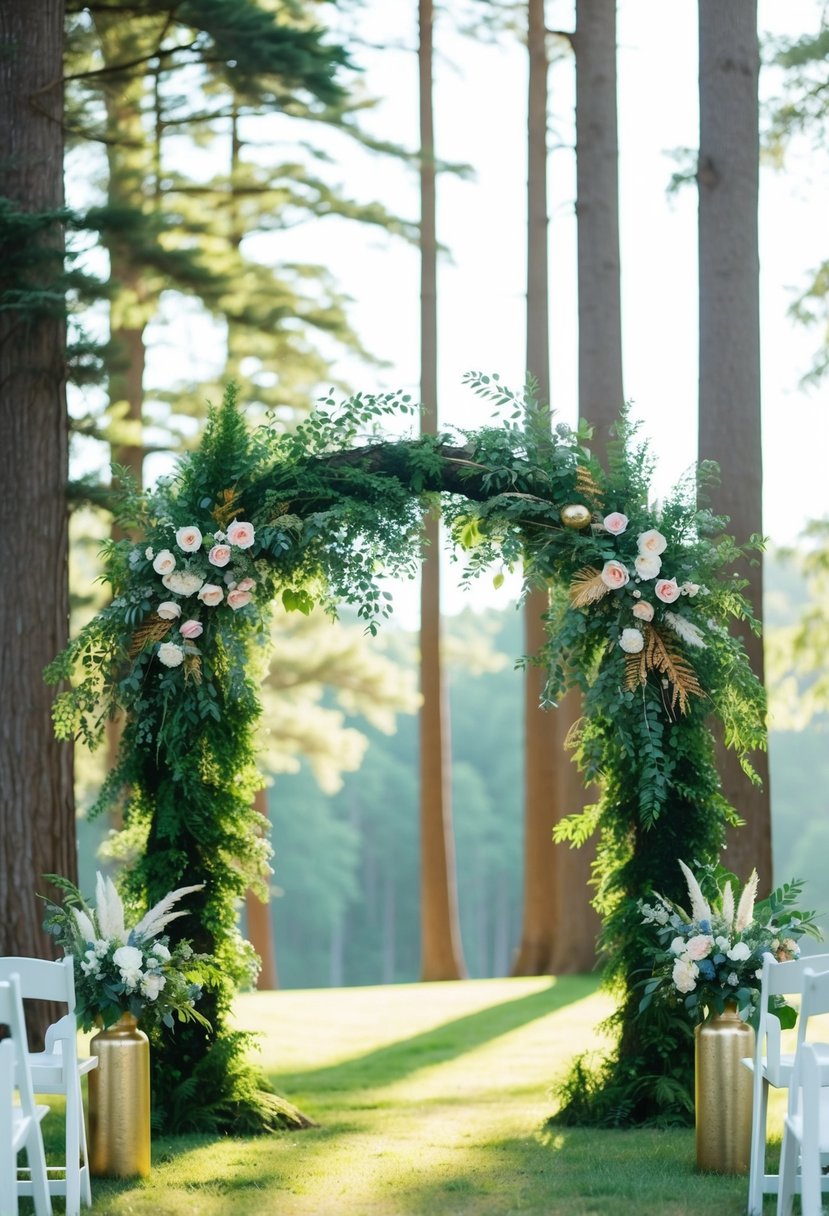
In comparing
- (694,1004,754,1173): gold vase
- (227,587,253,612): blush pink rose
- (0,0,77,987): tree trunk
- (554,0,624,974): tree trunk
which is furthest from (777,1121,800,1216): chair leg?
(554,0,624,974): tree trunk

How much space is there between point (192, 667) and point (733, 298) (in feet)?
15.5

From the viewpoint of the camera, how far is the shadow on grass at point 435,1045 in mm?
9695

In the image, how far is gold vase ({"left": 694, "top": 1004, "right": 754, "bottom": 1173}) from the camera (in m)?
6.02

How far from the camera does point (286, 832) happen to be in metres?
43.0

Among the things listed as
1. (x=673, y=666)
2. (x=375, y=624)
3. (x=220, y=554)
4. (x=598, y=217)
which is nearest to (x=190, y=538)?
(x=220, y=554)

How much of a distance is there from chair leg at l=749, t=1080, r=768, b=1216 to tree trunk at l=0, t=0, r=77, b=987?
5.04 m

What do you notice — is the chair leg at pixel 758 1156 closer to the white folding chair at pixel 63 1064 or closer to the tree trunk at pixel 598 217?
the white folding chair at pixel 63 1064

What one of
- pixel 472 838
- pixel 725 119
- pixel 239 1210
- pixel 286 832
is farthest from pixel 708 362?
pixel 472 838

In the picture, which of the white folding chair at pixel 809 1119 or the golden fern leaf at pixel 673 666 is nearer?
the white folding chair at pixel 809 1119

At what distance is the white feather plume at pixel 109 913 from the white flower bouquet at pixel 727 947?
2199 mm

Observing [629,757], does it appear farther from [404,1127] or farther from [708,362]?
[708,362]

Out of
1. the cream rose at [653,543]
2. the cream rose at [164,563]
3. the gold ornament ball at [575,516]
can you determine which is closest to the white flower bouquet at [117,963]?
the cream rose at [164,563]

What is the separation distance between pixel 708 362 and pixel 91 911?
5509 mm

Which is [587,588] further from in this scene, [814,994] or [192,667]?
[814,994]
